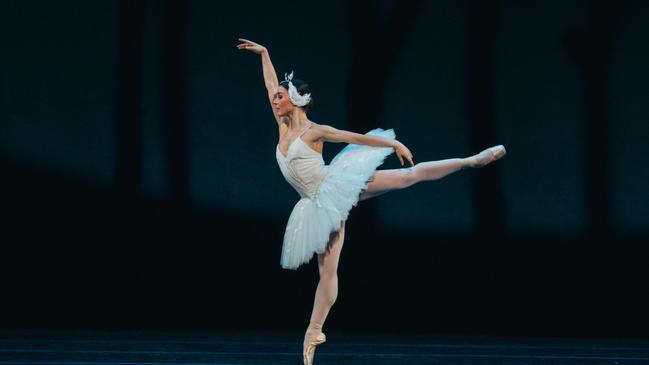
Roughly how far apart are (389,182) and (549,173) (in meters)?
1.64

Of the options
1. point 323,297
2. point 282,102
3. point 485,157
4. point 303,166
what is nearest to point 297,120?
point 282,102

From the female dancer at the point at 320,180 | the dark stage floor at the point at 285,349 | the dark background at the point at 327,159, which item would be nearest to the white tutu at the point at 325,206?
the female dancer at the point at 320,180

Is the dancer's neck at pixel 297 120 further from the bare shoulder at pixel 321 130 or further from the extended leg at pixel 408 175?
the extended leg at pixel 408 175

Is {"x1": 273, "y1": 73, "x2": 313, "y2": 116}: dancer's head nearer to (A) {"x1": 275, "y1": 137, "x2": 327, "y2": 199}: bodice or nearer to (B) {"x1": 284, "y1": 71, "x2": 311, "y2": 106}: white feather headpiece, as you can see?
→ (B) {"x1": 284, "y1": 71, "x2": 311, "y2": 106}: white feather headpiece

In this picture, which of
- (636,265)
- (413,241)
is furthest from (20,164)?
(636,265)

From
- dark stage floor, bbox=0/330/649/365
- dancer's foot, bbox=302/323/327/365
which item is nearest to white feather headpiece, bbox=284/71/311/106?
dancer's foot, bbox=302/323/327/365

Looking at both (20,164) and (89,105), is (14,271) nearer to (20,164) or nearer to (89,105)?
(20,164)

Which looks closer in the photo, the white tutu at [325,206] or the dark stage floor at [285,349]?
→ the white tutu at [325,206]

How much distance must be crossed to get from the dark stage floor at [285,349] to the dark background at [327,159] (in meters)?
0.24

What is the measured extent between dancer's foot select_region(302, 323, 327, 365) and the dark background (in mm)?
1460

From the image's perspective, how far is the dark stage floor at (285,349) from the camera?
3.50m

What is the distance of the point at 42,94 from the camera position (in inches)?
180

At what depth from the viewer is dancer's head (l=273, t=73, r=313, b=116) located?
10.8 ft

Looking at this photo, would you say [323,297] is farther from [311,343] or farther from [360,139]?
[360,139]
